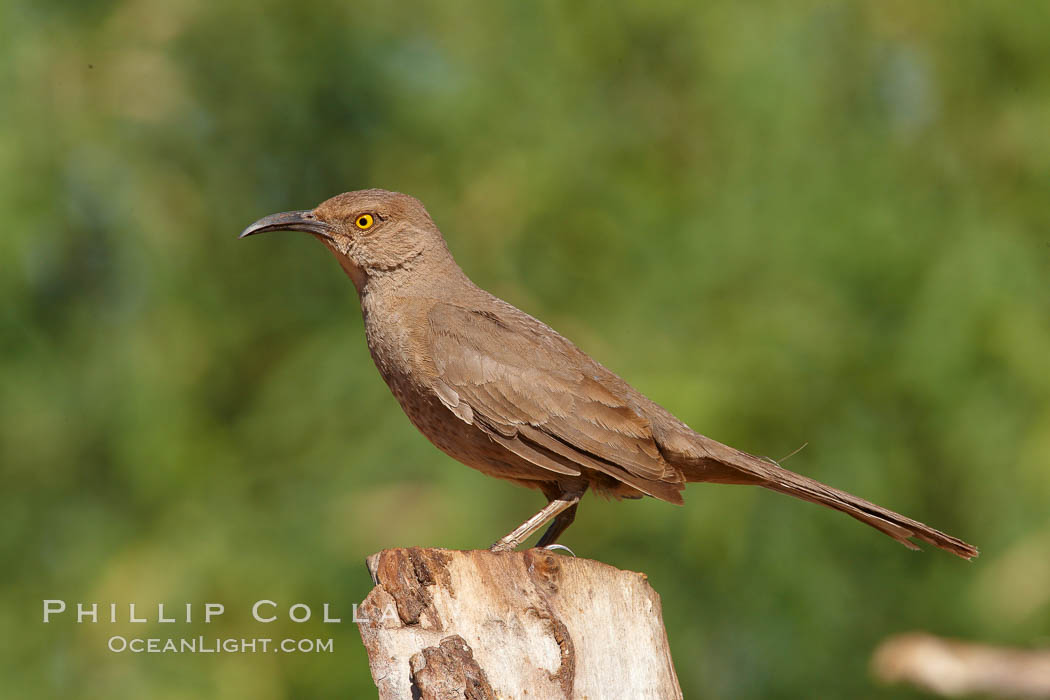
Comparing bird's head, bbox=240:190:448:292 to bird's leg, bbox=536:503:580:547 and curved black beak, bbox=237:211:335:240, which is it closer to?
curved black beak, bbox=237:211:335:240

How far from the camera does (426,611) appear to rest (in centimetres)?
364

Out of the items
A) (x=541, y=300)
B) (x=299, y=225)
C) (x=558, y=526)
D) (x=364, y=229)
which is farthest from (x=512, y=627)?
(x=541, y=300)

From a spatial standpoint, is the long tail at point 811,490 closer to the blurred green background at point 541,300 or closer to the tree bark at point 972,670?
the tree bark at point 972,670

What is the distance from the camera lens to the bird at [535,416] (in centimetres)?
454

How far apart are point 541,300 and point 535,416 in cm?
336

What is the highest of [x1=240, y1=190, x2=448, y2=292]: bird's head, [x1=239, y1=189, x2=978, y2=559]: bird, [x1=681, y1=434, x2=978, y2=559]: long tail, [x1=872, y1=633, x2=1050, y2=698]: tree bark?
[x1=240, y1=190, x2=448, y2=292]: bird's head

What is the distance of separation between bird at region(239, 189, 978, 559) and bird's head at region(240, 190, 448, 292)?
0.06 meters

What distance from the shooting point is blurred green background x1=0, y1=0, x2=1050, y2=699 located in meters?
7.18

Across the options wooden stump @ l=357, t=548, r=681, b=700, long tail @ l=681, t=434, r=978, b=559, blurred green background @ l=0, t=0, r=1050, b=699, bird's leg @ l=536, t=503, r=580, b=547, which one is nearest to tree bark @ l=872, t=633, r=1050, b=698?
long tail @ l=681, t=434, r=978, b=559

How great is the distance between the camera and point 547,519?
14.8 feet

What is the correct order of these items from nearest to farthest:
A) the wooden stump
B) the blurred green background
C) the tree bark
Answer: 1. the wooden stump
2. the tree bark
3. the blurred green background

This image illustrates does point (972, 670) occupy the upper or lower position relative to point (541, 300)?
lower

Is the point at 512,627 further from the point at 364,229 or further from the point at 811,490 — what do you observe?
the point at 364,229

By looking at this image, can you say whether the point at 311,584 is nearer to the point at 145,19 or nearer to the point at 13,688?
the point at 13,688
